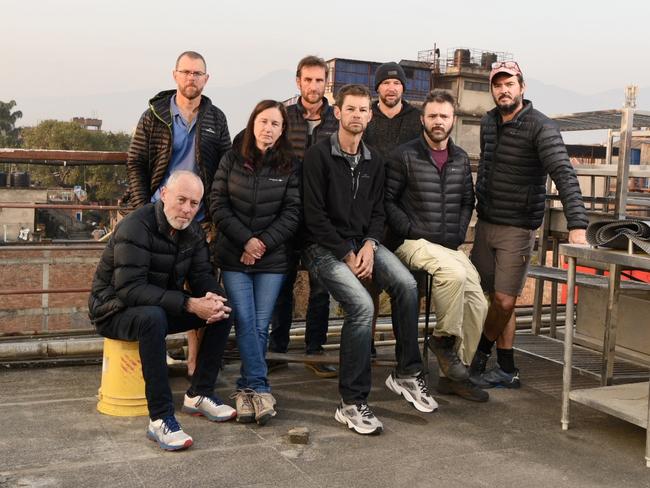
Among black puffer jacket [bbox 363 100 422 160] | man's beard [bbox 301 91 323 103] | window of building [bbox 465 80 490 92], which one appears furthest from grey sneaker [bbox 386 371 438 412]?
window of building [bbox 465 80 490 92]

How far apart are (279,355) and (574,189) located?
7.03 feet

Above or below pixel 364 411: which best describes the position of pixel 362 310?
above

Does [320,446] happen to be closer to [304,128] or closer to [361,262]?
[361,262]

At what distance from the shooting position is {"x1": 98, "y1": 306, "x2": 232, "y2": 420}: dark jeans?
404 cm

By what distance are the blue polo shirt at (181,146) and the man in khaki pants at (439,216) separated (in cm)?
125

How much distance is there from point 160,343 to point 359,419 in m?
1.15

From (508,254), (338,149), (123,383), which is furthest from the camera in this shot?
(508,254)

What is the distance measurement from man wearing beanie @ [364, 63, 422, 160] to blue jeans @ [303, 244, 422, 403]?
0.91 m

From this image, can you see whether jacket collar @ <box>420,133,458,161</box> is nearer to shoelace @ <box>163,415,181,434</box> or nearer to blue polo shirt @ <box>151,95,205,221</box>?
blue polo shirt @ <box>151,95,205,221</box>

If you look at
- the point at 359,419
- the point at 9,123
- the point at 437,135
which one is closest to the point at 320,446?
the point at 359,419

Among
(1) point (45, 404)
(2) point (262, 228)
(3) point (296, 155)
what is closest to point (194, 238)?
(2) point (262, 228)

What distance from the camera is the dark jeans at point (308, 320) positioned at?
17.6 ft

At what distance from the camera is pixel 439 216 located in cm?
494

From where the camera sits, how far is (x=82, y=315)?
3659cm
